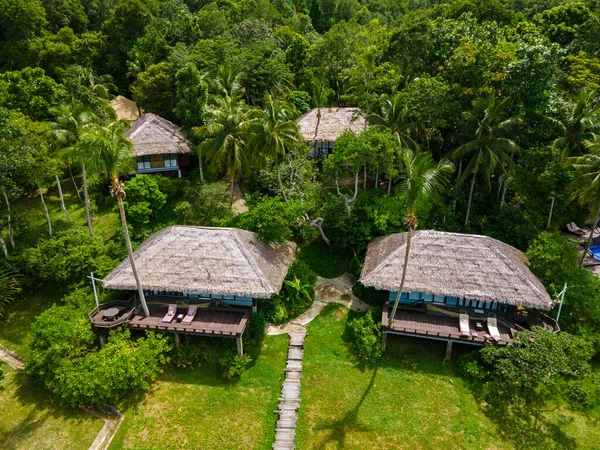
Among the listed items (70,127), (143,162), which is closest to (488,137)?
(143,162)

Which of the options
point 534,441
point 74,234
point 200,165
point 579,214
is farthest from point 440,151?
point 74,234

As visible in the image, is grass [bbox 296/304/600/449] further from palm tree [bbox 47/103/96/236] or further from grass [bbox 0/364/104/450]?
palm tree [bbox 47/103/96/236]

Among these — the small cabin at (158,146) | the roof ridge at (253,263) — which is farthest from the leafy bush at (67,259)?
the small cabin at (158,146)

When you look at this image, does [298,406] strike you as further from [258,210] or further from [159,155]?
[159,155]

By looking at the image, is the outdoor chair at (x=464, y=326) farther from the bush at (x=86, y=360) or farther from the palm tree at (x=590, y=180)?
the bush at (x=86, y=360)

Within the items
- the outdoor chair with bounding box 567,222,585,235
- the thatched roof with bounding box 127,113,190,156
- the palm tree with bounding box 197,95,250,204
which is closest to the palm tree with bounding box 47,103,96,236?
the thatched roof with bounding box 127,113,190,156

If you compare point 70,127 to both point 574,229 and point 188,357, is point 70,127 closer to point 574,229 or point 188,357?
point 188,357
